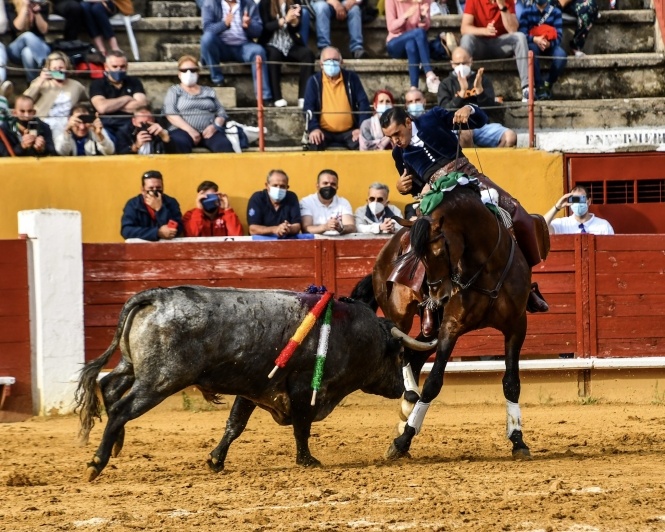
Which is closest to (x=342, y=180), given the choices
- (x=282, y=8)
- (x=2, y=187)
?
(x=282, y=8)

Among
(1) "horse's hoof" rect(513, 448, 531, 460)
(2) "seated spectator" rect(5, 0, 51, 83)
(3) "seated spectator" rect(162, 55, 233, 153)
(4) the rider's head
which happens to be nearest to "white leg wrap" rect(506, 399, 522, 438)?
(1) "horse's hoof" rect(513, 448, 531, 460)

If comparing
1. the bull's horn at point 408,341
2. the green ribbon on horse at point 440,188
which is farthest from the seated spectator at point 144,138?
the bull's horn at point 408,341

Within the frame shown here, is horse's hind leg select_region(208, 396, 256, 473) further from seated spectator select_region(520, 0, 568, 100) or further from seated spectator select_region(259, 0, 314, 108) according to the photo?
seated spectator select_region(520, 0, 568, 100)

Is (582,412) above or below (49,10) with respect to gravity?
below

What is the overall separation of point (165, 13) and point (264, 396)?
816cm

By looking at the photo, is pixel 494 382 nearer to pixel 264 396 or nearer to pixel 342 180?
pixel 342 180

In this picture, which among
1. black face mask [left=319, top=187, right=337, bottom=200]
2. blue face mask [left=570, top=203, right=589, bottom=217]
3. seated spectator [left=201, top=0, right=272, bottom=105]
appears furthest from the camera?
seated spectator [left=201, top=0, right=272, bottom=105]

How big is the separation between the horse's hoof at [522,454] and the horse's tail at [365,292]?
1599mm

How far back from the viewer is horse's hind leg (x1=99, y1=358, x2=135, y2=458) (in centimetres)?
710

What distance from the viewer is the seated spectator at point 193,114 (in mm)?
12195

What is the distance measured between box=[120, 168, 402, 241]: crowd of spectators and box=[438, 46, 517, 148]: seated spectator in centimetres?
137

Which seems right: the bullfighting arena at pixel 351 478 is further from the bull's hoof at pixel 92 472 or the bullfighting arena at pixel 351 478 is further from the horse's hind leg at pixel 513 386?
the horse's hind leg at pixel 513 386

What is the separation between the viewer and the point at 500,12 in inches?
539

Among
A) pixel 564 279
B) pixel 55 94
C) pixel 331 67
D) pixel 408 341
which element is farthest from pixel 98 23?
pixel 408 341
